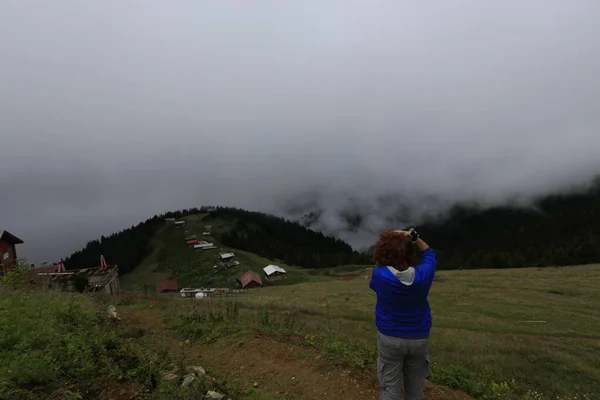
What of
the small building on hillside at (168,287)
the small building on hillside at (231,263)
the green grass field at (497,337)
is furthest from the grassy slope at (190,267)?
the green grass field at (497,337)

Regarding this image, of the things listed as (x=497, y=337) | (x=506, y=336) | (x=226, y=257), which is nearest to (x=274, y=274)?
(x=226, y=257)

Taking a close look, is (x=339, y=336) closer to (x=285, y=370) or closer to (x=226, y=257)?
(x=285, y=370)

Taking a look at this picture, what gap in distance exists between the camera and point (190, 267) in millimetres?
114938

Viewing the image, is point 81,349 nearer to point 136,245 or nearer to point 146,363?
Result: point 146,363

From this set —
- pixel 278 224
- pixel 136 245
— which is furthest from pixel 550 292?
pixel 278 224

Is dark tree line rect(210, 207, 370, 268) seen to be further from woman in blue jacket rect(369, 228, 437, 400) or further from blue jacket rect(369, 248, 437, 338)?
blue jacket rect(369, 248, 437, 338)

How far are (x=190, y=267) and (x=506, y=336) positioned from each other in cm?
10829

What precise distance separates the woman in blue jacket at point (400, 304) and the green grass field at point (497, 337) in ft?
11.8

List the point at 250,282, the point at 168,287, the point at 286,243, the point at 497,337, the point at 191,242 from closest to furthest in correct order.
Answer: the point at 497,337 → the point at 250,282 → the point at 168,287 → the point at 191,242 → the point at 286,243

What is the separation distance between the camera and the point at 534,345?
645 inches

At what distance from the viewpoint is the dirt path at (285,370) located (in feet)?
23.6

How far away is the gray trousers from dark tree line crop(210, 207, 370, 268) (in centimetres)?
12509

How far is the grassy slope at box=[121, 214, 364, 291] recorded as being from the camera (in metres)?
97.8

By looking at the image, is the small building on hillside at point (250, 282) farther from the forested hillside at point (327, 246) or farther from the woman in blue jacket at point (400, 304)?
the woman in blue jacket at point (400, 304)
